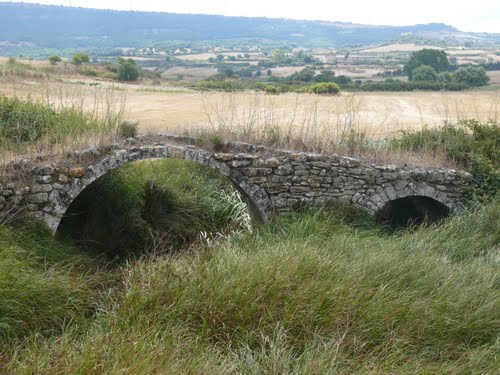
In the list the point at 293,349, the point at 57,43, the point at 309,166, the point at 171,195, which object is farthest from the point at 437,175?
the point at 57,43

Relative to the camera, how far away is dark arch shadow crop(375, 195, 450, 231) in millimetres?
10859

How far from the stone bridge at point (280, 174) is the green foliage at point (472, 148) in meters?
0.30

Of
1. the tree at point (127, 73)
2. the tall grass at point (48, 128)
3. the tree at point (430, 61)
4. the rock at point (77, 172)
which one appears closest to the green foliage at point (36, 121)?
the tall grass at point (48, 128)

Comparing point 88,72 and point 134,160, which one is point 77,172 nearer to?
point 134,160

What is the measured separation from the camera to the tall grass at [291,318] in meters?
5.16

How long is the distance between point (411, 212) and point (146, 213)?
542cm

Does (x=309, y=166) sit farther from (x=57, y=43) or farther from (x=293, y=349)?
(x=57, y=43)

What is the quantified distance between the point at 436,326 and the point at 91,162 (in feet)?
18.8

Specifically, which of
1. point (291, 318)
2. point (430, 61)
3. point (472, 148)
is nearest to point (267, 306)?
point (291, 318)

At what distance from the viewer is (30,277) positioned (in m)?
6.61

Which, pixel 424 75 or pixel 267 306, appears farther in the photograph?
pixel 424 75

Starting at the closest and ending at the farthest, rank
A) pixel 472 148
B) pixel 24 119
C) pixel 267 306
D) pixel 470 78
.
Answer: pixel 267 306 < pixel 472 148 < pixel 24 119 < pixel 470 78

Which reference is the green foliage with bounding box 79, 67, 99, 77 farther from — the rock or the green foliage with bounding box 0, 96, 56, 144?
the rock

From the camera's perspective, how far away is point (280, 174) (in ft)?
32.7
